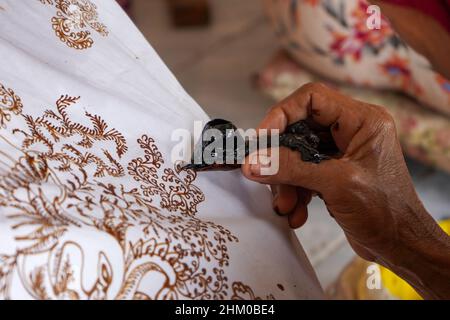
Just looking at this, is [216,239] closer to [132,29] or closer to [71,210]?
[71,210]

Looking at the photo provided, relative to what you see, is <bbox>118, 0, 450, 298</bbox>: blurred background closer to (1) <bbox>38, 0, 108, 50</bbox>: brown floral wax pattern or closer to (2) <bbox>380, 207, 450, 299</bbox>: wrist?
(2) <bbox>380, 207, 450, 299</bbox>: wrist

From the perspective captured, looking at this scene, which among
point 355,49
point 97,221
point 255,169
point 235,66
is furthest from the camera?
point 235,66

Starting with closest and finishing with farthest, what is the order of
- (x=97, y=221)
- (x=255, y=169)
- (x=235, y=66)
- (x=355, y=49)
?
(x=97, y=221), (x=255, y=169), (x=355, y=49), (x=235, y=66)

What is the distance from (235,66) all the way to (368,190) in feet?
4.23

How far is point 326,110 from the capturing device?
602 millimetres

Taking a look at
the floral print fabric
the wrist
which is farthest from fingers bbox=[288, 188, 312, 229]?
the floral print fabric

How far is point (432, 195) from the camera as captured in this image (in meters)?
1.36

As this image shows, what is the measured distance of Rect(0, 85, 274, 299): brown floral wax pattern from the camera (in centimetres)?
38

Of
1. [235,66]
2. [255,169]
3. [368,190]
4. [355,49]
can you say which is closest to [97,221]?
[255,169]

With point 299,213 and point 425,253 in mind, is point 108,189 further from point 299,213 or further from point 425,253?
point 425,253

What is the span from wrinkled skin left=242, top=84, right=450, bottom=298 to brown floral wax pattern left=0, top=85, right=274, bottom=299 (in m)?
0.12

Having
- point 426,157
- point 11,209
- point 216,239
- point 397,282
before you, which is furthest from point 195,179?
point 426,157

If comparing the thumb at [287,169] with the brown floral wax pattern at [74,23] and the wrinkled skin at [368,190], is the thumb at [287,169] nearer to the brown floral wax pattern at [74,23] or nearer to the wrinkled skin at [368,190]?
the wrinkled skin at [368,190]
